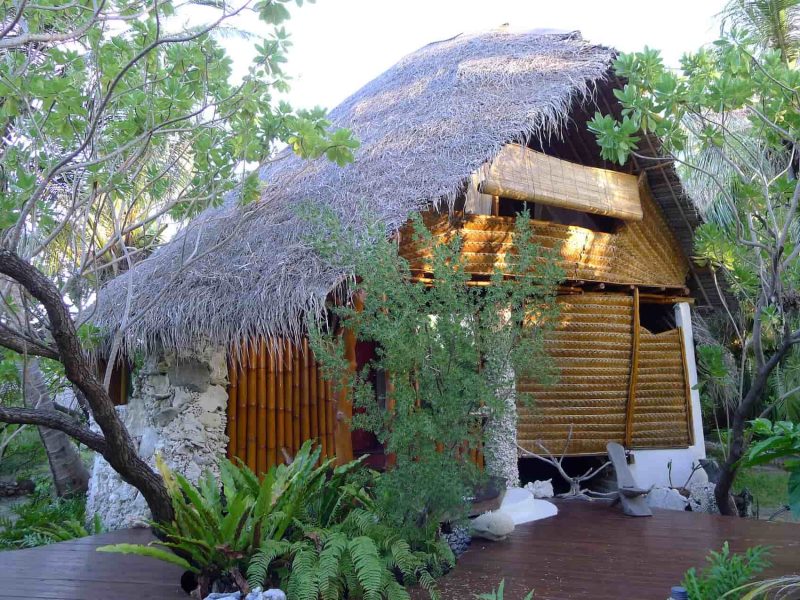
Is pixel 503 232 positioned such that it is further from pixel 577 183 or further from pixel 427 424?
pixel 427 424

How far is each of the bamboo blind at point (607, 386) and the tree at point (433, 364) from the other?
2.69 m

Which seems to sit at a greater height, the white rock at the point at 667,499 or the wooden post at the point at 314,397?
the wooden post at the point at 314,397

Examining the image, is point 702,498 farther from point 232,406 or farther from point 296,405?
point 232,406

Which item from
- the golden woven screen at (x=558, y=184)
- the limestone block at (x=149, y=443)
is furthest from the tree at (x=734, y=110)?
the limestone block at (x=149, y=443)

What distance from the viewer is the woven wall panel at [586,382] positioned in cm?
714

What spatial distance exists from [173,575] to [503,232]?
406 cm

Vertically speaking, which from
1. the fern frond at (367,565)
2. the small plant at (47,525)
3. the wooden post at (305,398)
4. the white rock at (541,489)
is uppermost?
the wooden post at (305,398)

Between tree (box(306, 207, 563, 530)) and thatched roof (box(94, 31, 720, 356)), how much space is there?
975mm

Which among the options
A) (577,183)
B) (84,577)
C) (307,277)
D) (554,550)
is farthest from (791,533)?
(84,577)

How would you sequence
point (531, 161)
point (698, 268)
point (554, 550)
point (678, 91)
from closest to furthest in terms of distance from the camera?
1. point (554, 550)
2. point (678, 91)
3. point (531, 161)
4. point (698, 268)

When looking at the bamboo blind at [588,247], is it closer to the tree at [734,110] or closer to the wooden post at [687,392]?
the wooden post at [687,392]

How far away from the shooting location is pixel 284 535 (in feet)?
14.5

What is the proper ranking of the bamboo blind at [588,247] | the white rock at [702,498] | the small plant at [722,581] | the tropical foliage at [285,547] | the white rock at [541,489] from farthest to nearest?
the white rock at [702,498], the white rock at [541,489], the bamboo blind at [588,247], the tropical foliage at [285,547], the small plant at [722,581]

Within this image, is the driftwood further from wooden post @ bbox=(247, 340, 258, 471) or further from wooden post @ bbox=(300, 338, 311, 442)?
wooden post @ bbox=(247, 340, 258, 471)
